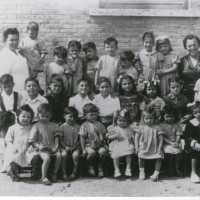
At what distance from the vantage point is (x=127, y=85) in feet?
14.8

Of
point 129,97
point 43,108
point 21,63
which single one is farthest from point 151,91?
point 21,63

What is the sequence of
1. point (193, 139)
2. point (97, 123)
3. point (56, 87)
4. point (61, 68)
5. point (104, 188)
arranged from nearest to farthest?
point (104, 188), point (193, 139), point (97, 123), point (56, 87), point (61, 68)

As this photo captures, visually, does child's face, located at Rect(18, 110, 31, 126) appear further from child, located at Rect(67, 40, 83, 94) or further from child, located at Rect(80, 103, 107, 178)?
child, located at Rect(67, 40, 83, 94)

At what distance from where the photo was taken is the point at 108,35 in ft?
20.0

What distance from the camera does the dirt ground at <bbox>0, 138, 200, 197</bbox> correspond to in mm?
3738

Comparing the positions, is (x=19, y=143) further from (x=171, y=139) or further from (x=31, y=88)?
(x=171, y=139)

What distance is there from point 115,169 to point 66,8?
2.90 metres

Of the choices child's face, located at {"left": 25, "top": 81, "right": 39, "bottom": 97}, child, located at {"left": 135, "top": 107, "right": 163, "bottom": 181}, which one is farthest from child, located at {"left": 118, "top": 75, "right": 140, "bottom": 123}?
child's face, located at {"left": 25, "top": 81, "right": 39, "bottom": 97}

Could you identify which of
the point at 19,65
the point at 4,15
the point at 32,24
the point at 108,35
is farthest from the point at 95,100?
the point at 4,15

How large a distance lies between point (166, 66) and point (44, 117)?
1808 millimetres

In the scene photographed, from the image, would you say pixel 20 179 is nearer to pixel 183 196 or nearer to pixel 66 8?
pixel 183 196

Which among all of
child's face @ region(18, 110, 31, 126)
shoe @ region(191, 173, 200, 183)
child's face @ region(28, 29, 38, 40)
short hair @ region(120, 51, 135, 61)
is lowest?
shoe @ region(191, 173, 200, 183)

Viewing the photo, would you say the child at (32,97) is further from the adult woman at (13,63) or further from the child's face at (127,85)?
the child's face at (127,85)

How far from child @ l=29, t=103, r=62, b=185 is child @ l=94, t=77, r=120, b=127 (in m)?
0.58
